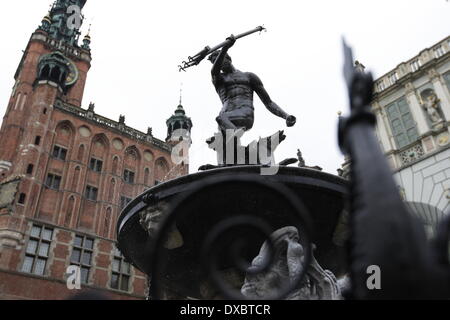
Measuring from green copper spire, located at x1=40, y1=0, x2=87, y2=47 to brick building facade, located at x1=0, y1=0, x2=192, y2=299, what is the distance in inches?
293

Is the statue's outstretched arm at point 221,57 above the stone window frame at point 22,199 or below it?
below

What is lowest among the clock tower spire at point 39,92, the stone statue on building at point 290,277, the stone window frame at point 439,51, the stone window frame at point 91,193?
the stone statue on building at point 290,277

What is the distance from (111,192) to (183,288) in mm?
18933

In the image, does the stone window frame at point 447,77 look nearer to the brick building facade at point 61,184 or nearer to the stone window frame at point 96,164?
the brick building facade at point 61,184

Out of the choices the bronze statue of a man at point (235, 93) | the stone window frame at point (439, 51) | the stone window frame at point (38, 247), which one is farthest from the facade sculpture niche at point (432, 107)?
the stone window frame at point (38, 247)

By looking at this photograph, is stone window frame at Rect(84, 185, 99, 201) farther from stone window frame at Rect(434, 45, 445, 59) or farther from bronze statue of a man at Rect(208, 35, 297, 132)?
stone window frame at Rect(434, 45, 445, 59)

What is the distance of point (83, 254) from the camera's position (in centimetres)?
2017

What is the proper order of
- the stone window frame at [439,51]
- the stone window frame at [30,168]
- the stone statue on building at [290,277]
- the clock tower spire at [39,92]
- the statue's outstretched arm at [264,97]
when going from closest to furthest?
1. the stone statue on building at [290,277]
2. the statue's outstretched arm at [264,97]
3. the stone window frame at [439,51]
4. the stone window frame at [30,168]
5. the clock tower spire at [39,92]

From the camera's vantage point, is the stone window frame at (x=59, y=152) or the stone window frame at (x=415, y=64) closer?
the stone window frame at (x=415, y=64)

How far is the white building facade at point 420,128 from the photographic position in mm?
13867

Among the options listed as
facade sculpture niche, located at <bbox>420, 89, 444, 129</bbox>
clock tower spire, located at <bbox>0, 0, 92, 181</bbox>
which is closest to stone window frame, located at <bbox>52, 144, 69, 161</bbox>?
clock tower spire, located at <bbox>0, 0, 92, 181</bbox>

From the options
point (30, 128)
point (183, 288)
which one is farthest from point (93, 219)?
point (183, 288)

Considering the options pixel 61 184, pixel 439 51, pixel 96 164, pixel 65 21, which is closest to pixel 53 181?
pixel 61 184

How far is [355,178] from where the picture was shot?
3.30ft
